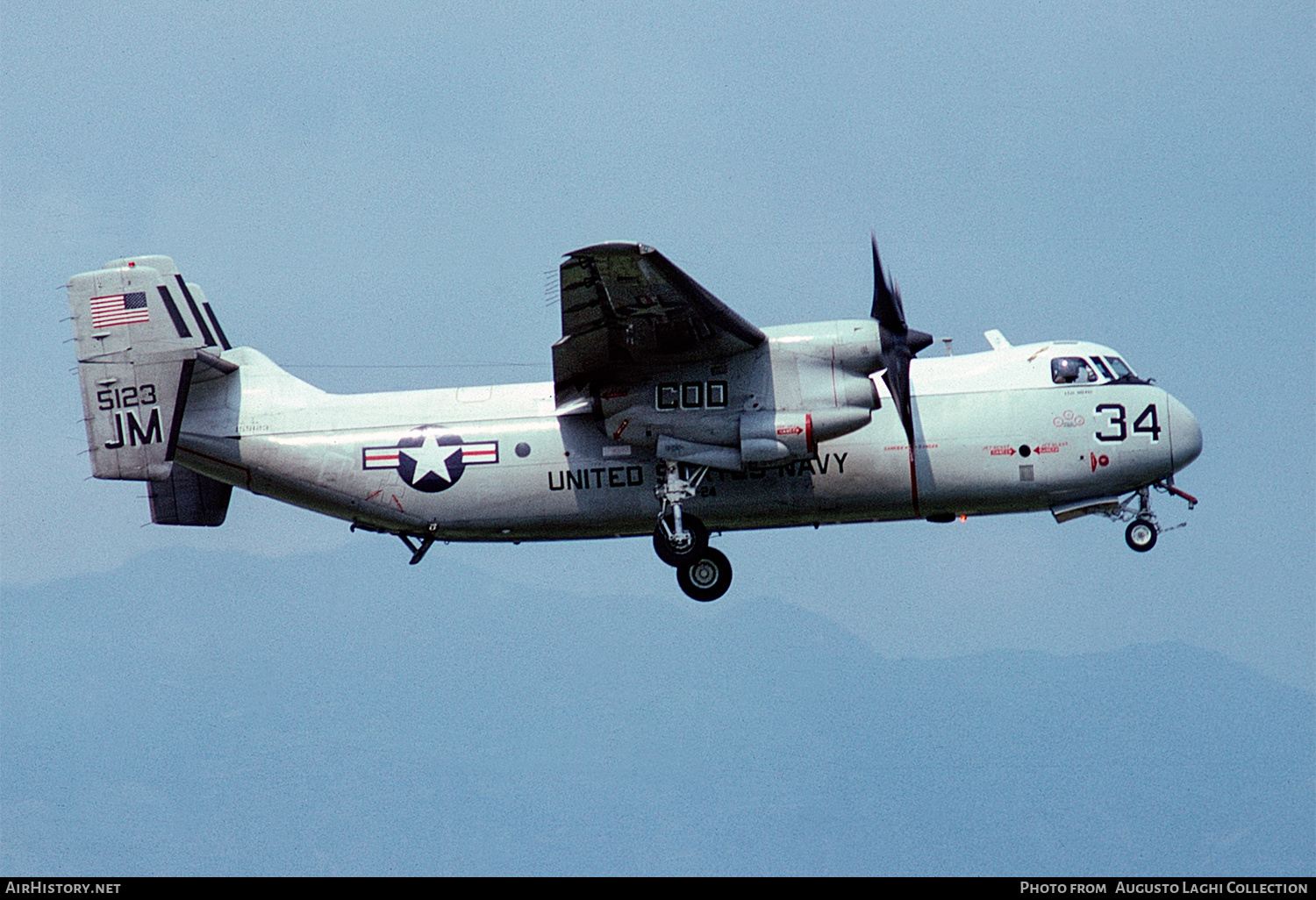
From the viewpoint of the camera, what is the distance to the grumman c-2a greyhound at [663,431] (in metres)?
25.3

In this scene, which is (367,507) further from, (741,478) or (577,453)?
(741,478)

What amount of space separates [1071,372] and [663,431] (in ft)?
19.7

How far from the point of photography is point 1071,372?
26.2 meters

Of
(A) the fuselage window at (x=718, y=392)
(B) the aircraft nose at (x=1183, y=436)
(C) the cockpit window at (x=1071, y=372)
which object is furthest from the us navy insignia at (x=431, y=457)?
(B) the aircraft nose at (x=1183, y=436)

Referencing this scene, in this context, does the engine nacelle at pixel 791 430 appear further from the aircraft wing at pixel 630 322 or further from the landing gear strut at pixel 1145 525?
the landing gear strut at pixel 1145 525

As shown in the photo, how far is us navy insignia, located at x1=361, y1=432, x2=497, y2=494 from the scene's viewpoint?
26547mm

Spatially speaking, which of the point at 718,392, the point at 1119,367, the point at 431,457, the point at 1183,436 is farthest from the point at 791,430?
the point at 1183,436

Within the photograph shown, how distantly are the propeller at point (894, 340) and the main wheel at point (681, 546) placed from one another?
3313 mm

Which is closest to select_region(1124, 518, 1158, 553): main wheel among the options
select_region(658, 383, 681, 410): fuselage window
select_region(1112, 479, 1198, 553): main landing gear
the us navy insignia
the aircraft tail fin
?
select_region(1112, 479, 1198, 553): main landing gear

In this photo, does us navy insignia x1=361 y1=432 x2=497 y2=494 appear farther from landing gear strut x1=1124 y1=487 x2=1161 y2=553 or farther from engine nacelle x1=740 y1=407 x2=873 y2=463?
landing gear strut x1=1124 y1=487 x2=1161 y2=553

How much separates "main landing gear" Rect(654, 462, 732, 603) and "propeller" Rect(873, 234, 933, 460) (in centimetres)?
291

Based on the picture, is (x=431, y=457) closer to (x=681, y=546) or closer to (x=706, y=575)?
(x=681, y=546)
